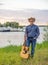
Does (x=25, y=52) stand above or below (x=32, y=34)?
below

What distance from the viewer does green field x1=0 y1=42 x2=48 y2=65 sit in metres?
1.59

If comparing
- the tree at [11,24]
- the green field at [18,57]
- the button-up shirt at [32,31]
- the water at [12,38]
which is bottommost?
the green field at [18,57]

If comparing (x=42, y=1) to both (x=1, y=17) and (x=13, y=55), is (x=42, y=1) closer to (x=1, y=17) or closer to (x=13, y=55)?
(x=1, y=17)

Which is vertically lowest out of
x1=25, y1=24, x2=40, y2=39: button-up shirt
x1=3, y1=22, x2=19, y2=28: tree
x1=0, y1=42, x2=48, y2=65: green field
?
x1=0, y1=42, x2=48, y2=65: green field

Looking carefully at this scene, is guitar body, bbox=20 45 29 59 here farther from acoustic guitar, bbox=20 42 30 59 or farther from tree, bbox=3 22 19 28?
tree, bbox=3 22 19 28

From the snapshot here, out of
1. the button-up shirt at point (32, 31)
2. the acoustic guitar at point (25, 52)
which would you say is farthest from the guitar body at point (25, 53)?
the button-up shirt at point (32, 31)

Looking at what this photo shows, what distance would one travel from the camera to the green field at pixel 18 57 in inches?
62.8

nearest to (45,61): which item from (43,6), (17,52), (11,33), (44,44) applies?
(44,44)

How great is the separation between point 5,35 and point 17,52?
19 centimetres

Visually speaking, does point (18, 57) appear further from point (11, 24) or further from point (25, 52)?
point (11, 24)

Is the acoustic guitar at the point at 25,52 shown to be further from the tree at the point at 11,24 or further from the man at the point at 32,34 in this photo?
the tree at the point at 11,24

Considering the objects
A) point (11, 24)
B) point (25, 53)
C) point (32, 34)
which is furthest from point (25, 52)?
point (11, 24)

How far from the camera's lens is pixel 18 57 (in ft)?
5.27

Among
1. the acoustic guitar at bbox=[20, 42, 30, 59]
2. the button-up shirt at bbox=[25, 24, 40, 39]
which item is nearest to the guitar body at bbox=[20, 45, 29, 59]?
the acoustic guitar at bbox=[20, 42, 30, 59]
